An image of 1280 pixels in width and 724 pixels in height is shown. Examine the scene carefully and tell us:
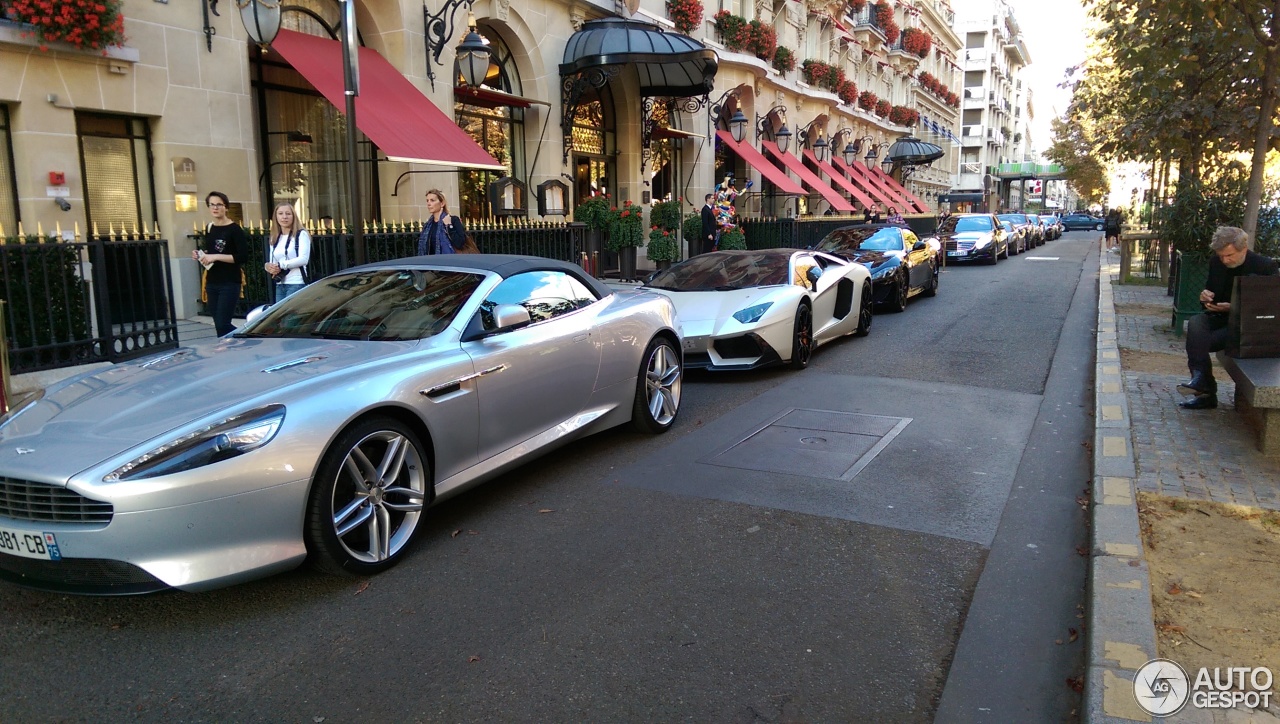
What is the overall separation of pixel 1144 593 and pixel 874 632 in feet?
3.82

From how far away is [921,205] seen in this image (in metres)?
41.9

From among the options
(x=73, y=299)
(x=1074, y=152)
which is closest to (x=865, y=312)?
(x=73, y=299)

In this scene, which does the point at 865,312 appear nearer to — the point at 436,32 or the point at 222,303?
the point at 222,303

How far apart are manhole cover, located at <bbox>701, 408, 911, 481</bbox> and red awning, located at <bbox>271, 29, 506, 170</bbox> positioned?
640 centimetres

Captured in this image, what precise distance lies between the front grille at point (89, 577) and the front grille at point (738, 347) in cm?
608

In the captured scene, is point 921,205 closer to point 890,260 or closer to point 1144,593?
point 890,260

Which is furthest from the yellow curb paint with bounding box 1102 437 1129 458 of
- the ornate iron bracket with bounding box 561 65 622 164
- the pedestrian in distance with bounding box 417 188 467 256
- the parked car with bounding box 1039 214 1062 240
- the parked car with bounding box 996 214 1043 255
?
the parked car with bounding box 1039 214 1062 240

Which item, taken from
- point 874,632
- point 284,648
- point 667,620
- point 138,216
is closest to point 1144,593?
point 874,632

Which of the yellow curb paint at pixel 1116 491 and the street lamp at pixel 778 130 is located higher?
the street lamp at pixel 778 130

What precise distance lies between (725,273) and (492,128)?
861 centimetres

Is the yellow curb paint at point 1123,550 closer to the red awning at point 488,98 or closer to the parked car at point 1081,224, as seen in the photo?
the red awning at point 488,98

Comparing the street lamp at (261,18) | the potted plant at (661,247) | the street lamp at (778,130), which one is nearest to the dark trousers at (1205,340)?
the street lamp at (261,18)

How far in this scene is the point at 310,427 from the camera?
3785 mm

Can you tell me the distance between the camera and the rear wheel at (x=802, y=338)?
922 centimetres
